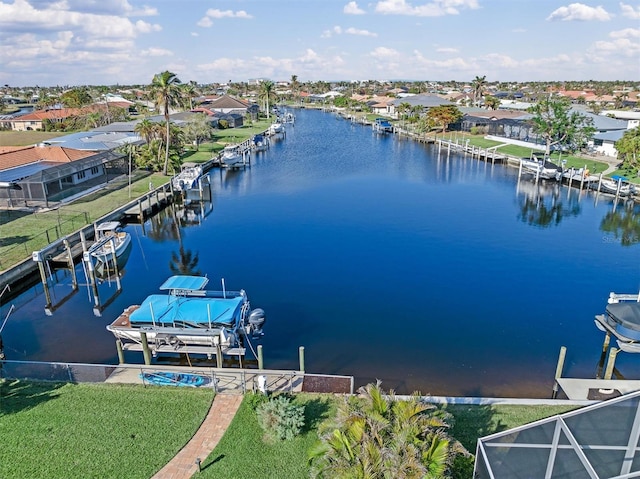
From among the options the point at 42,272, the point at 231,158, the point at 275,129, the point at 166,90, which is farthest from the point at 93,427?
the point at 275,129

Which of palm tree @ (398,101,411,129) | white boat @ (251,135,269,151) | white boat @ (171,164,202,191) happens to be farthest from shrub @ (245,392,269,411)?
palm tree @ (398,101,411,129)

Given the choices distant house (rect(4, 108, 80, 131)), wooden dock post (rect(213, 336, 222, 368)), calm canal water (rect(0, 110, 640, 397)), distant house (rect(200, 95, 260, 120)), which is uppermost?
distant house (rect(200, 95, 260, 120))

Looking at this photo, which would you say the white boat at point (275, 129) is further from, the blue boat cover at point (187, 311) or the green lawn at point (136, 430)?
the green lawn at point (136, 430)

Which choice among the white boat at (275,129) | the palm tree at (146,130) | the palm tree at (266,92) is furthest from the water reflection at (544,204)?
the palm tree at (266,92)

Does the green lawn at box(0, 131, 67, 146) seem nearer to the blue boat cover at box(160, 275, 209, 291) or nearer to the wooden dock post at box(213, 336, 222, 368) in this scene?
the blue boat cover at box(160, 275, 209, 291)

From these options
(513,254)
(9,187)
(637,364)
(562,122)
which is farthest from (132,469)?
(562,122)
